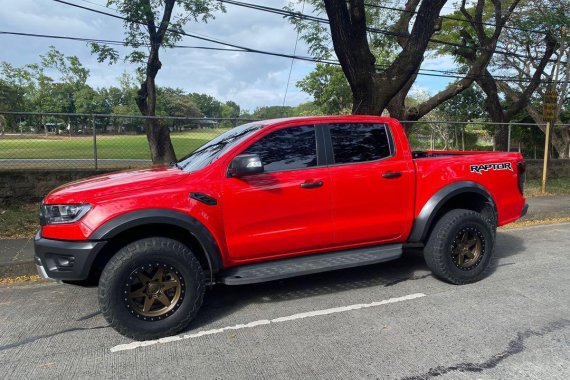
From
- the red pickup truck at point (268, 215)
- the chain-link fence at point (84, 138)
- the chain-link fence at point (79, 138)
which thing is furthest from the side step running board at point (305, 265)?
the chain-link fence at point (79, 138)

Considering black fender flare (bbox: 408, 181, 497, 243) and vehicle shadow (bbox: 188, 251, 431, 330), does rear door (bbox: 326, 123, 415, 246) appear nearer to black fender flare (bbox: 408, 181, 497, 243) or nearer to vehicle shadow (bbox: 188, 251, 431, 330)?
black fender flare (bbox: 408, 181, 497, 243)

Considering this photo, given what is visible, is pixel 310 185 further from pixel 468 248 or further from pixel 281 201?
pixel 468 248

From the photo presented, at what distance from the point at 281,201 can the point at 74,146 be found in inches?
263

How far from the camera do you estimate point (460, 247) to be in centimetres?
516

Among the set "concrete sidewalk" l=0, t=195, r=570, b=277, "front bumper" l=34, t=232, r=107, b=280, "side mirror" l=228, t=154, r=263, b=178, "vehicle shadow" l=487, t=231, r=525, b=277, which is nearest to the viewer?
"front bumper" l=34, t=232, r=107, b=280

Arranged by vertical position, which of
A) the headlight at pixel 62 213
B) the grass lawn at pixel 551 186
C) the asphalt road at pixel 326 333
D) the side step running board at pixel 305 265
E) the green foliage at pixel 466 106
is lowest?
the asphalt road at pixel 326 333

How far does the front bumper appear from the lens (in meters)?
3.71

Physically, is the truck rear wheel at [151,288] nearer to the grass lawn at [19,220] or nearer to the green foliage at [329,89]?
the grass lawn at [19,220]

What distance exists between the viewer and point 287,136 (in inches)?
181

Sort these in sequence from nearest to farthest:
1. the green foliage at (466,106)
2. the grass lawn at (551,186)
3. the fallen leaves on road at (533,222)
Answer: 1. the fallen leaves on road at (533,222)
2. the grass lawn at (551,186)
3. the green foliage at (466,106)

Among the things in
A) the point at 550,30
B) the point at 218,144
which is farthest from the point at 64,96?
the point at 218,144

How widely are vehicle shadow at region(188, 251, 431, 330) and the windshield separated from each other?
1.42 metres

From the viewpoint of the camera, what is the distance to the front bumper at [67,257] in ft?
12.2

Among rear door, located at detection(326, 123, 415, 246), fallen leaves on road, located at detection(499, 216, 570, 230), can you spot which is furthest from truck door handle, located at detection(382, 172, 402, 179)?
fallen leaves on road, located at detection(499, 216, 570, 230)
